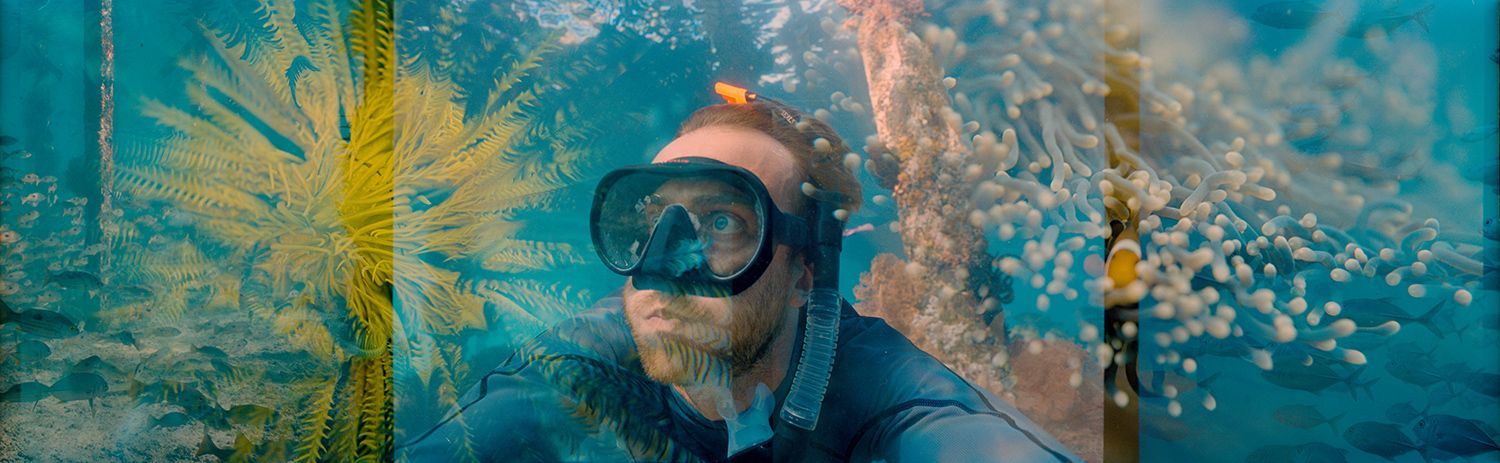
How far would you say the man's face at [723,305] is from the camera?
1.79m

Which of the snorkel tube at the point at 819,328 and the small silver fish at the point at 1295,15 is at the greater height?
the small silver fish at the point at 1295,15

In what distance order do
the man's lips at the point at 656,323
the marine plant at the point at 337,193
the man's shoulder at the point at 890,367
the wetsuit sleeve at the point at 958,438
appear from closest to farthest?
the wetsuit sleeve at the point at 958,438 < the man's shoulder at the point at 890,367 < the man's lips at the point at 656,323 < the marine plant at the point at 337,193

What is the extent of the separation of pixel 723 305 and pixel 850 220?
0.34m

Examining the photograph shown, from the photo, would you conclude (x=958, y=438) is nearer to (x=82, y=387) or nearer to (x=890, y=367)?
(x=890, y=367)

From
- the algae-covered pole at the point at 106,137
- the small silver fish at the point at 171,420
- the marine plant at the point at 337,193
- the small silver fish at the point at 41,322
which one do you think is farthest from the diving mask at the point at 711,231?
the small silver fish at the point at 41,322

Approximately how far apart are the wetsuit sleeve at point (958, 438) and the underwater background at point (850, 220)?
3.5 inches

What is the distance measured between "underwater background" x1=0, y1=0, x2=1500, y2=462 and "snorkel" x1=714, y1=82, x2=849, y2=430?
0.06 metres

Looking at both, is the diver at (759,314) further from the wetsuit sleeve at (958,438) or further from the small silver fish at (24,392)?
the small silver fish at (24,392)

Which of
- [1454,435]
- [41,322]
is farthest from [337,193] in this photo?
[1454,435]

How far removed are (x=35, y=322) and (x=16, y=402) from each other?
22 centimetres

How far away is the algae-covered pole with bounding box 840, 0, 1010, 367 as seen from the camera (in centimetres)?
177

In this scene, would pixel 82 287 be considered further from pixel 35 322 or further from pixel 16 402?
pixel 16 402

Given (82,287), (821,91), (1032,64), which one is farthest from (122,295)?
(1032,64)

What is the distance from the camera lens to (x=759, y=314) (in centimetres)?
180
